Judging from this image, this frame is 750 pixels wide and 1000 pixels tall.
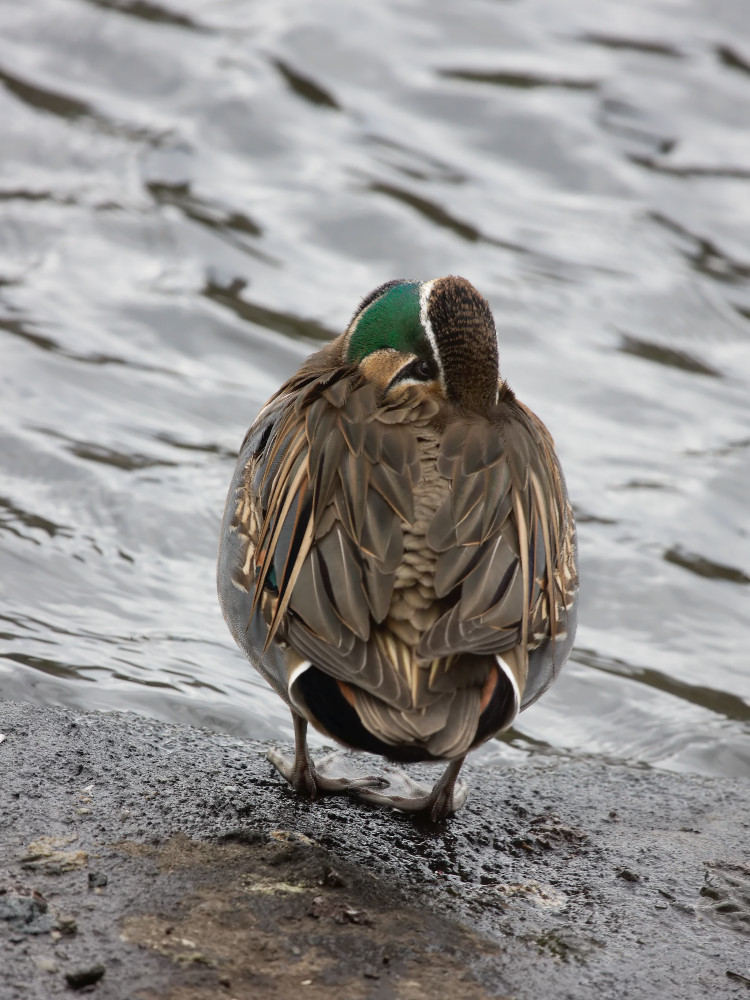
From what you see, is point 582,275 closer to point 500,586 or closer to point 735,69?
point 735,69

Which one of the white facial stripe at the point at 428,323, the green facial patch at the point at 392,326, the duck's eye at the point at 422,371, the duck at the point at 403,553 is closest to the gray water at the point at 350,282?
the duck at the point at 403,553

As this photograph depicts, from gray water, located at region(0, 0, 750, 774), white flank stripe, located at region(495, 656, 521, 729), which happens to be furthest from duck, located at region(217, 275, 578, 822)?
gray water, located at region(0, 0, 750, 774)

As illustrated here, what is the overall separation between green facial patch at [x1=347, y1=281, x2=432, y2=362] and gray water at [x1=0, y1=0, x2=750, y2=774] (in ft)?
6.24

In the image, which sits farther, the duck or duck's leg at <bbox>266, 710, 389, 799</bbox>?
duck's leg at <bbox>266, 710, 389, 799</bbox>

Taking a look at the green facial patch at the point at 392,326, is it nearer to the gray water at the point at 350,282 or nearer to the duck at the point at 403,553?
the duck at the point at 403,553

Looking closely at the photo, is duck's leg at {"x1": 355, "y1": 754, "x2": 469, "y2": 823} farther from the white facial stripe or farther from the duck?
the white facial stripe

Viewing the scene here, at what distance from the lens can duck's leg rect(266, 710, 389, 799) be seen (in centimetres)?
509

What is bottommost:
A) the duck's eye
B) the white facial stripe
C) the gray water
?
the gray water

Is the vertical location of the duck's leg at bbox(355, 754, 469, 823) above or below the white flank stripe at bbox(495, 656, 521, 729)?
below

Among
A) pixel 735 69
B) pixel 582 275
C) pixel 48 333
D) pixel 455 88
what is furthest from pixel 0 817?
pixel 735 69

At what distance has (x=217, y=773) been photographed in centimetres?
505

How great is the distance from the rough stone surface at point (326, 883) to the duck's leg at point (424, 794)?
0.23 ft

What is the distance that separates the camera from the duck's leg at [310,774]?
5.09 m

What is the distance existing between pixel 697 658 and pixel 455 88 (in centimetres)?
962
